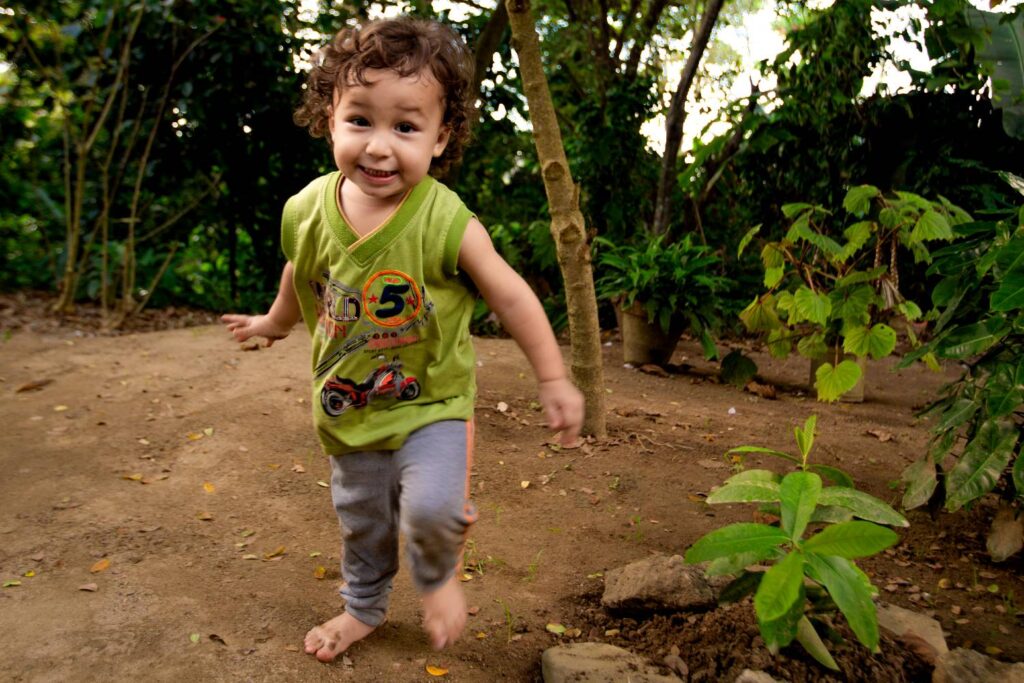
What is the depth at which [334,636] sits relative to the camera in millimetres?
2174

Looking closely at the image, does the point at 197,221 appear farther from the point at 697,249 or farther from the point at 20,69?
the point at 697,249

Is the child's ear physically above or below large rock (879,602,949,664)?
above

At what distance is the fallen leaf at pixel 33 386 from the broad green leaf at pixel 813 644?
12.1ft

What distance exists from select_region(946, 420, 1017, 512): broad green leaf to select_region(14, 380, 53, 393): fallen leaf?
395cm

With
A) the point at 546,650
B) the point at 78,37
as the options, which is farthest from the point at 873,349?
the point at 78,37

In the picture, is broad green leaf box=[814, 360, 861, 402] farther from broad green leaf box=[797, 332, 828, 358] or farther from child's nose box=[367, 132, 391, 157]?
child's nose box=[367, 132, 391, 157]

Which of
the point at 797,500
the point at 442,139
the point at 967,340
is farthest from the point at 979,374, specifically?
the point at 442,139

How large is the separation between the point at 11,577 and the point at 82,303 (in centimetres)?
464

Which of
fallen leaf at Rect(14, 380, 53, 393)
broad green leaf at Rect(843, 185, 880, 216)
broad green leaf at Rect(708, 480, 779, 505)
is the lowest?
fallen leaf at Rect(14, 380, 53, 393)

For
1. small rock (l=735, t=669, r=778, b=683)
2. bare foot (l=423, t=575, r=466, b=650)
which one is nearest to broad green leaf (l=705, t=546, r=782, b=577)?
small rock (l=735, t=669, r=778, b=683)

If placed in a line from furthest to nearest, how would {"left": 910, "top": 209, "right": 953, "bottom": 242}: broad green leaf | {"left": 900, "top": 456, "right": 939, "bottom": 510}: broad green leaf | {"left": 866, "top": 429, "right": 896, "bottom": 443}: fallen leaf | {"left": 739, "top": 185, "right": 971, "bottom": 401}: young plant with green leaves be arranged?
{"left": 866, "top": 429, "right": 896, "bottom": 443}: fallen leaf → {"left": 739, "top": 185, "right": 971, "bottom": 401}: young plant with green leaves → {"left": 910, "top": 209, "right": 953, "bottom": 242}: broad green leaf → {"left": 900, "top": 456, "right": 939, "bottom": 510}: broad green leaf

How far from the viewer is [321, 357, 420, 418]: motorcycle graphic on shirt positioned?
6.44ft

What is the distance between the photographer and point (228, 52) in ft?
19.7

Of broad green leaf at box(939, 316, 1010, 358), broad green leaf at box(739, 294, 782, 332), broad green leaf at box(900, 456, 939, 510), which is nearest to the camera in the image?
broad green leaf at box(939, 316, 1010, 358)
